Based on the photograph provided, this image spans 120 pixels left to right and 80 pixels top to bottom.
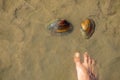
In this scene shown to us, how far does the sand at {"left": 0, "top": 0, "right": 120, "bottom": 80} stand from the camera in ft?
7.31

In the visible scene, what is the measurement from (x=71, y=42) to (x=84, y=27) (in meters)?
0.14

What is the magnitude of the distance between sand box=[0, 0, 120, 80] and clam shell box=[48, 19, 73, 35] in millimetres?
29

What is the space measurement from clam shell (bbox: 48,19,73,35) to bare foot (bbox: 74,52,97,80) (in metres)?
0.18

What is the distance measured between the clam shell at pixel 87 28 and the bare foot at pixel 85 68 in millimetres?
132

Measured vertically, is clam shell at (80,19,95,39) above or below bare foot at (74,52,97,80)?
above

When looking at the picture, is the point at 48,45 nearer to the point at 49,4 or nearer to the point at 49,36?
the point at 49,36

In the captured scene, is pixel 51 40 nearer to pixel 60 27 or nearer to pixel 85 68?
pixel 60 27

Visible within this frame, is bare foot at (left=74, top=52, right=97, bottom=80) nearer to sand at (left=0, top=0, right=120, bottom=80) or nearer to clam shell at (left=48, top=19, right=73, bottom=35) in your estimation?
sand at (left=0, top=0, right=120, bottom=80)

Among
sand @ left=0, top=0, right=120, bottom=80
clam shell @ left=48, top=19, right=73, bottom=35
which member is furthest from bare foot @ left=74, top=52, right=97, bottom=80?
clam shell @ left=48, top=19, right=73, bottom=35

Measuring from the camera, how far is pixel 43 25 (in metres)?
2.28

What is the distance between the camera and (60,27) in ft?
7.46

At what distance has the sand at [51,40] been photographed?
7.31ft

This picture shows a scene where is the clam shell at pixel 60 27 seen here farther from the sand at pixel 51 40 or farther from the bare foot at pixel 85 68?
the bare foot at pixel 85 68

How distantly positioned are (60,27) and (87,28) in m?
0.19
